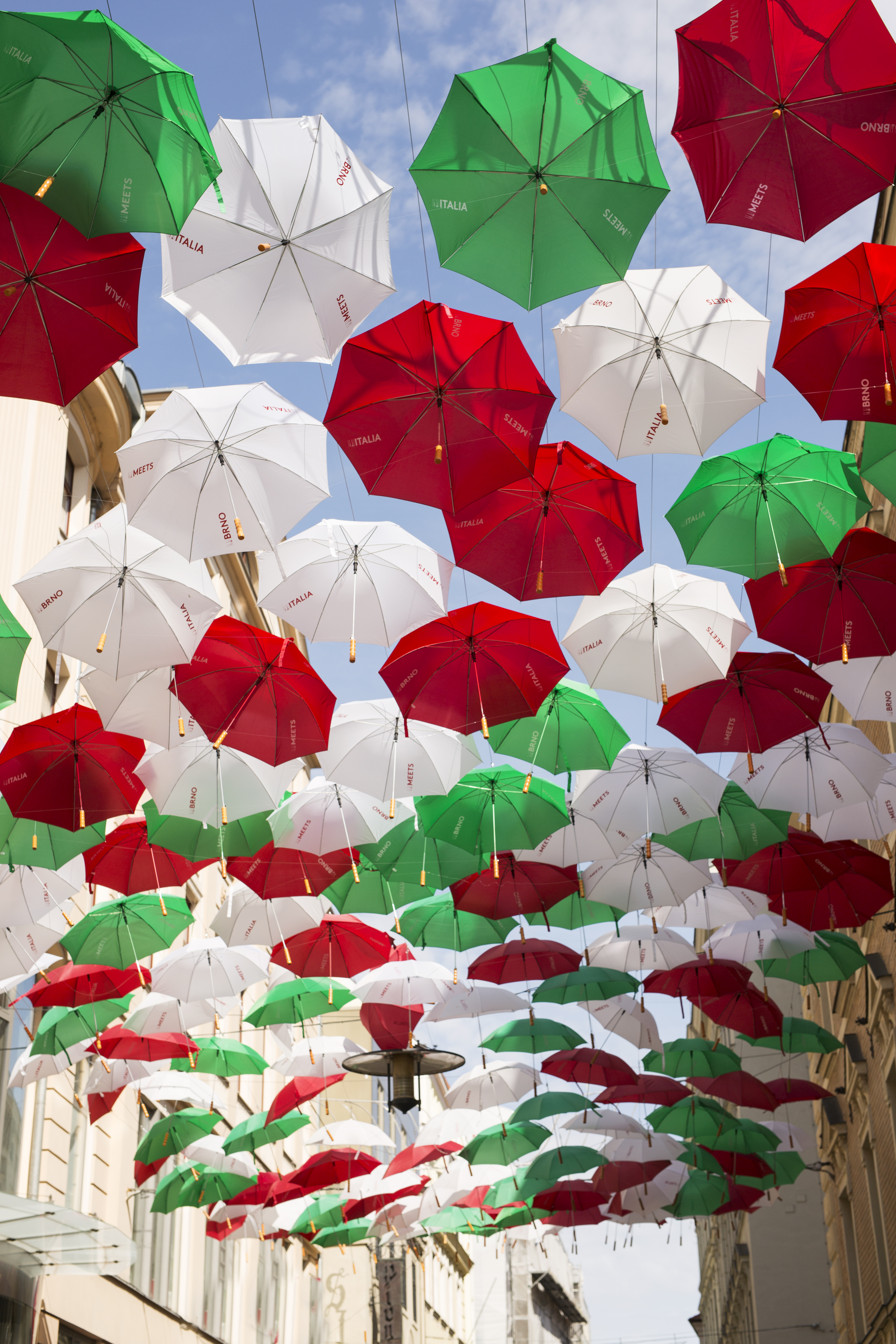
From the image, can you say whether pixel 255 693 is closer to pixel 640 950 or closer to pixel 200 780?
pixel 200 780

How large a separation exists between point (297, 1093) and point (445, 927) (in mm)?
3832

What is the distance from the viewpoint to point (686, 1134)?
827 inches

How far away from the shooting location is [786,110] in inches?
313

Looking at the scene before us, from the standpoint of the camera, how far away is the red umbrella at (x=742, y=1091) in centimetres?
2006

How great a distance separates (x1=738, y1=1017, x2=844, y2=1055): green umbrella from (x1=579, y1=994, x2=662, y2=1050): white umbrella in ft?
4.56

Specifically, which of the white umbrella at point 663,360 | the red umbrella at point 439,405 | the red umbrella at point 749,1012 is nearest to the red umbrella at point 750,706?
the white umbrella at point 663,360

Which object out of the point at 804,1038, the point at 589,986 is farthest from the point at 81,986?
the point at 804,1038

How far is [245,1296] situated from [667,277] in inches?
1041

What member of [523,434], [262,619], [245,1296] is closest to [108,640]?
[523,434]

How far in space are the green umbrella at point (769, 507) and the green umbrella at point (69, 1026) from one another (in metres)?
9.75

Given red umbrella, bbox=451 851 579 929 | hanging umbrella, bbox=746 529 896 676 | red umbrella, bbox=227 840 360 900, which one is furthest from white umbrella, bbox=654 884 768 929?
hanging umbrella, bbox=746 529 896 676

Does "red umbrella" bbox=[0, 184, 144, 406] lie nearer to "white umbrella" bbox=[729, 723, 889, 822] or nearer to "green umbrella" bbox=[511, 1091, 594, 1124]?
"white umbrella" bbox=[729, 723, 889, 822]

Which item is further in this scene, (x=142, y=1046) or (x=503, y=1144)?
(x=503, y=1144)

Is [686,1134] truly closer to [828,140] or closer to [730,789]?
[730,789]
